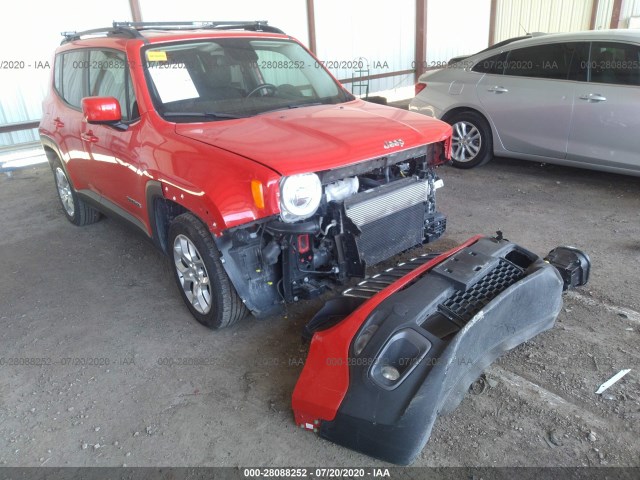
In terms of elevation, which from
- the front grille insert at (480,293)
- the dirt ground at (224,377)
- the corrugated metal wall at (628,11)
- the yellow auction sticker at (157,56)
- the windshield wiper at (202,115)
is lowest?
the dirt ground at (224,377)

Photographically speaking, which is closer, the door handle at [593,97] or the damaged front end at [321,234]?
the damaged front end at [321,234]

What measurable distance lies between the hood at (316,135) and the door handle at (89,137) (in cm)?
115

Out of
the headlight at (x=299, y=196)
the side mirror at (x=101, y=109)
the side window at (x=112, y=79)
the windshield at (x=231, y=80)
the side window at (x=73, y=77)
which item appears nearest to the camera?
the headlight at (x=299, y=196)

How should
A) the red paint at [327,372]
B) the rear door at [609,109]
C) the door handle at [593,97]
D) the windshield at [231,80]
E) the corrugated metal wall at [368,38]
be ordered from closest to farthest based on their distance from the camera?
the red paint at [327,372] < the windshield at [231,80] < the rear door at [609,109] < the door handle at [593,97] < the corrugated metal wall at [368,38]

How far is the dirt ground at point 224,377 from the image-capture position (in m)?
2.32

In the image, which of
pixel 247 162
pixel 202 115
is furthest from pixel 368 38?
pixel 247 162

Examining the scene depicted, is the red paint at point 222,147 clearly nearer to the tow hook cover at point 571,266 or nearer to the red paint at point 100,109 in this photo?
the red paint at point 100,109

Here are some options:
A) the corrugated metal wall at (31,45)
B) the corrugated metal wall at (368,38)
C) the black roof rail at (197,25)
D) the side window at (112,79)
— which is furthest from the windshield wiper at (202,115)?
the corrugated metal wall at (368,38)

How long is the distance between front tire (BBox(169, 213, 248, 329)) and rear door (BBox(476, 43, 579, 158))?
4080 mm

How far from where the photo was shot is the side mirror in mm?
3230

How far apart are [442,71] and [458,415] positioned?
5117 mm

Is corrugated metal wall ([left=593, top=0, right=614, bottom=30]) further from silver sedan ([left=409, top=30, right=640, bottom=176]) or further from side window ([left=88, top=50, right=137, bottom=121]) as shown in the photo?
side window ([left=88, top=50, right=137, bottom=121])

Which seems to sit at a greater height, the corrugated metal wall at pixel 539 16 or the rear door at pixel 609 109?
the corrugated metal wall at pixel 539 16

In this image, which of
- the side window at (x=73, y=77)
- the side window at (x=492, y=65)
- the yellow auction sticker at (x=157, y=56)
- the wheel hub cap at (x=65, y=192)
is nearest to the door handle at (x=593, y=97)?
the side window at (x=492, y=65)
